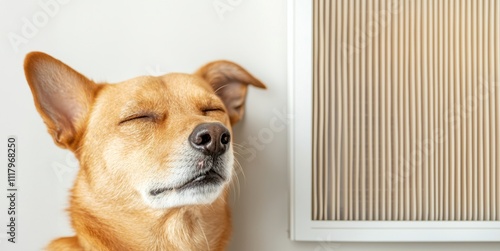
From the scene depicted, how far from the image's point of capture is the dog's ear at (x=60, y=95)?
1285 mm

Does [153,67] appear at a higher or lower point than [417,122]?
higher

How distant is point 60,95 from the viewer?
4.30ft

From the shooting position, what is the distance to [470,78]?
156 cm

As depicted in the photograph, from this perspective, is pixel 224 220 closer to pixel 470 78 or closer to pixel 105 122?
pixel 105 122

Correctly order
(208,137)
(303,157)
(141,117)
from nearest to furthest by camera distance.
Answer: (208,137), (141,117), (303,157)

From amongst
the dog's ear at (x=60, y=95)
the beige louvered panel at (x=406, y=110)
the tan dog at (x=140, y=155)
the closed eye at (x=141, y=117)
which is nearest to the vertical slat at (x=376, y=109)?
the beige louvered panel at (x=406, y=110)

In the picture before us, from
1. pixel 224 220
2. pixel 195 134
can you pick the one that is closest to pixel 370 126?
pixel 224 220

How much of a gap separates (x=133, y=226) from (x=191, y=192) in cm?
19

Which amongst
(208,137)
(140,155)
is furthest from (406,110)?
(140,155)

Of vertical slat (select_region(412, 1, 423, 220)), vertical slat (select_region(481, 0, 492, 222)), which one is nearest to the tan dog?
vertical slat (select_region(412, 1, 423, 220))

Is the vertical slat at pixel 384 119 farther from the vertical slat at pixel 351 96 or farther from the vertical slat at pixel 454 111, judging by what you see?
the vertical slat at pixel 454 111

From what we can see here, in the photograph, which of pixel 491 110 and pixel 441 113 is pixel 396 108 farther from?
pixel 491 110

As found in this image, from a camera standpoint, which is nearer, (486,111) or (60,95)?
(60,95)

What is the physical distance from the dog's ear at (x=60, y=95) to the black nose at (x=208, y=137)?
35 cm
